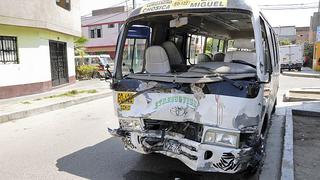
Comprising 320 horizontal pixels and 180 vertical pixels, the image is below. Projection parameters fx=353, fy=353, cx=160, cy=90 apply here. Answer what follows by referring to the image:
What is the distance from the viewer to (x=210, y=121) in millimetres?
4270

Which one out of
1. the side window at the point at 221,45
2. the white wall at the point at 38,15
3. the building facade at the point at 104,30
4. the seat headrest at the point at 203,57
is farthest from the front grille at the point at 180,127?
the building facade at the point at 104,30

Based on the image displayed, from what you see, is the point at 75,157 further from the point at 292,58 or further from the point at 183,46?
the point at 292,58

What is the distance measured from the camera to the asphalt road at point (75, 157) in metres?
5.22

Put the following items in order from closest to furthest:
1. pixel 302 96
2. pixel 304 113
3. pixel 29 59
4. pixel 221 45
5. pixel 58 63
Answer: pixel 221 45, pixel 304 113, pixel 302 96, pixel 29 59, pixel 58 63

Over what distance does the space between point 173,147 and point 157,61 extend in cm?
155

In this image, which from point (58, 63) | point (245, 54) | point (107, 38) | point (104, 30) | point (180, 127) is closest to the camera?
point (180, 127)

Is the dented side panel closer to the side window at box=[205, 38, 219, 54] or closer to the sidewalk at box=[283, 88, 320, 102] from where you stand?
the side window at box=[205, 38, 219, 54]

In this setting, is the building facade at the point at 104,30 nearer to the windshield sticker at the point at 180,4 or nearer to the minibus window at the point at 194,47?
the minibus window at the point at 194,47

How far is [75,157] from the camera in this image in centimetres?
617

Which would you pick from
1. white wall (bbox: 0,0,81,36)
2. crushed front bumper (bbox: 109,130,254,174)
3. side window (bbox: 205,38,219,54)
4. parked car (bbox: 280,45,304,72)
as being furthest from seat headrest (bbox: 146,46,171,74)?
parked car (bbox: 280,45,304,72)

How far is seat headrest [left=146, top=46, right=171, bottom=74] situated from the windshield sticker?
0.71 m

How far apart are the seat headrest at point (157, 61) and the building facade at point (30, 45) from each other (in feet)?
30.4

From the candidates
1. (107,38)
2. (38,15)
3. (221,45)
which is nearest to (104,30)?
(107,38)

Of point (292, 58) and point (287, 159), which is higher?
point (292, 58)
